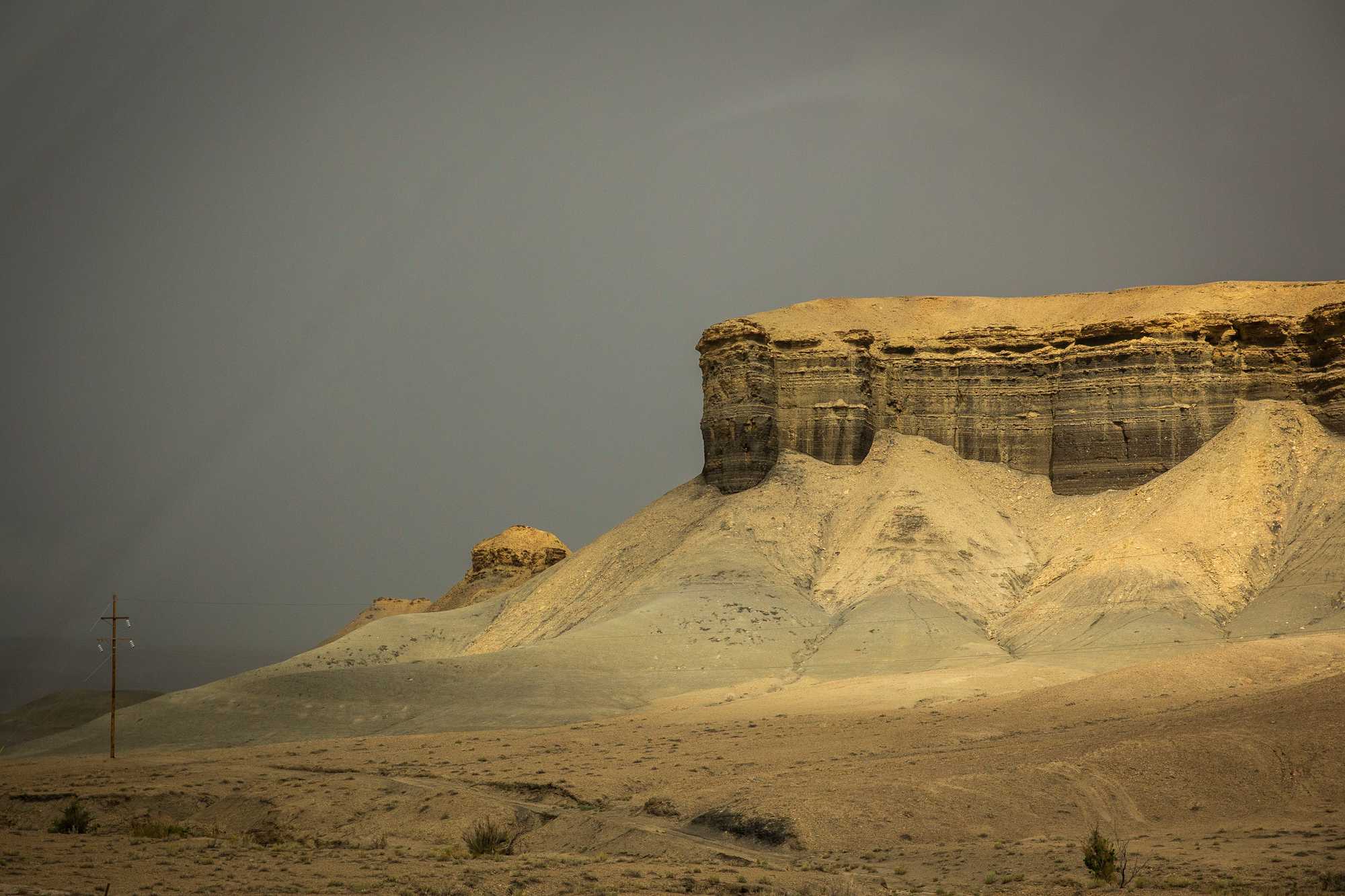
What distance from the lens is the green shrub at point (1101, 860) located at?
77.6ft

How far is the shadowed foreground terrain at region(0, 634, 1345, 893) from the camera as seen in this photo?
25297 millimetres

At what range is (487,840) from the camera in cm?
3003

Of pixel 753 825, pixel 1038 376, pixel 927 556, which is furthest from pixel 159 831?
pixel 1038 376

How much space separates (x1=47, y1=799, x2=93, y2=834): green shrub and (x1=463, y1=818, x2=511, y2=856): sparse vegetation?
9990 millimetres

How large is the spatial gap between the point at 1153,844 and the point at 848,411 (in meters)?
45.7

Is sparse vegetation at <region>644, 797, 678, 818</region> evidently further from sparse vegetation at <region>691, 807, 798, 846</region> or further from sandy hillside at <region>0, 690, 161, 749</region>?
sandy hillside at <region>0, 690, 161, 749</region>

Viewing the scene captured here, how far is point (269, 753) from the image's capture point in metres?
45.6

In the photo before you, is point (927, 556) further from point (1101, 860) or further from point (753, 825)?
point (1101, 860)

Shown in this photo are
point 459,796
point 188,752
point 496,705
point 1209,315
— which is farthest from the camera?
point 1209,315

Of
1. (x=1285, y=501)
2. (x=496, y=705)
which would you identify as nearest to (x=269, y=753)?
(x=496, y=705)

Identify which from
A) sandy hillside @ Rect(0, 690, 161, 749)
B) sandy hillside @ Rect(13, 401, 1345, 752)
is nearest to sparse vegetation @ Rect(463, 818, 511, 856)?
sandy hillside @ Rect(13, 401, 1345, 752)

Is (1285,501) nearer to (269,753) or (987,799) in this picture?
(987,799)

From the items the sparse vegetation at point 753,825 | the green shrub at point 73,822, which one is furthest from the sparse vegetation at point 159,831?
the sparse vegetation at point 753,825

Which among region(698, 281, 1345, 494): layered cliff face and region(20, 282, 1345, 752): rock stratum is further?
region(698, 281, 1345, 494): layered cliff face
